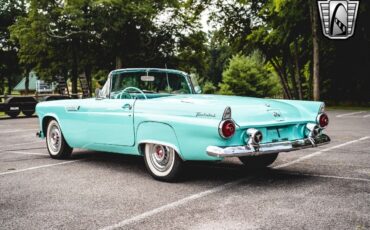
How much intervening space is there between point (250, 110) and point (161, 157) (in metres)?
1.28

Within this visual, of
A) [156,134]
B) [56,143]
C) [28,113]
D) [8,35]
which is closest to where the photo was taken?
[156,134]

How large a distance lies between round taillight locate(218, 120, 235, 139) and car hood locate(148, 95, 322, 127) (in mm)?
96

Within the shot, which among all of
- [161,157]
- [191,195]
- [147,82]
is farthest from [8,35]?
[191,195]

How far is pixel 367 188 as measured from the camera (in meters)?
4.89

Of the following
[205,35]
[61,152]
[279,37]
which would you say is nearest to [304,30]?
[279,37]

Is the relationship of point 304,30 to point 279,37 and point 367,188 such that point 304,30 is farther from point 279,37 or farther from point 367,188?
point 367,188

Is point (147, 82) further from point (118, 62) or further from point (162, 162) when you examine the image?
point (118, 62)

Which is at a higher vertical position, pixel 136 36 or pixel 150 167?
pixel 136 36

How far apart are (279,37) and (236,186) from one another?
61.7 feet

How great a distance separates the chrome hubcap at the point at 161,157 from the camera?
214 inches

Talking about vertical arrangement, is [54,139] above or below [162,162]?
above

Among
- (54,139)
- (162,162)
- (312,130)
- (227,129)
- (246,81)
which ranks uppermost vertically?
(246,81)

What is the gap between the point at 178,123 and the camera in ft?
16.7

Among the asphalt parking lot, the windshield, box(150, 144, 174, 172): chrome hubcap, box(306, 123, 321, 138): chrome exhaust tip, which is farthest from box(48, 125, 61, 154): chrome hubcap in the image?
box(306, 123, 321, 138): chrome exhaust tip
